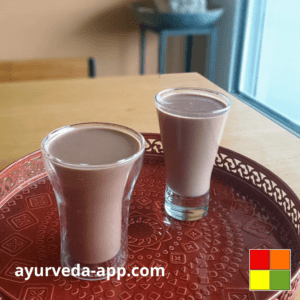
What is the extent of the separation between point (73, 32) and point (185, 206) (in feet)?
7.25

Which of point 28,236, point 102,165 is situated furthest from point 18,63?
point 102,165

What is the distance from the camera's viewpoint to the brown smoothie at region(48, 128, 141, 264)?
36 cm

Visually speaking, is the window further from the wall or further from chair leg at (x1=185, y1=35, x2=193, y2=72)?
the wall

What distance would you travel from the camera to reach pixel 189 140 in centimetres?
48

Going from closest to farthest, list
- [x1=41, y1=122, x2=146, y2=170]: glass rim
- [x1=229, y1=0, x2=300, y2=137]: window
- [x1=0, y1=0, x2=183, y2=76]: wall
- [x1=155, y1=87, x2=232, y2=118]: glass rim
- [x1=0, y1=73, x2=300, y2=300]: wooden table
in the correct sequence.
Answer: [x1=41, y1=122, x2=146, y2=170]: glass rim, [x1=155, y1=87, x2=232, y2=118]: glass rim, [x1=0, y1=73, x2=300, y2=300]: wooden table, [x1=229, y1=0, x2=300, y2=137]: window, [x1=0, y1=0, x2=183, y2=76]: wall

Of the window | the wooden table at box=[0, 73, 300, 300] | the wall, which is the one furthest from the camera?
the wall

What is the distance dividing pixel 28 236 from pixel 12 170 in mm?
133

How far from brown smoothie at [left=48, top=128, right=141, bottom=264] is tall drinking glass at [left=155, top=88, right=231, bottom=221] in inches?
3.4

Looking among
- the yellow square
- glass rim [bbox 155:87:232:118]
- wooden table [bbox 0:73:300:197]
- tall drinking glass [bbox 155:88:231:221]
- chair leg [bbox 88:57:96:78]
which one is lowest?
chair leg [bbox 88:57:96:78]

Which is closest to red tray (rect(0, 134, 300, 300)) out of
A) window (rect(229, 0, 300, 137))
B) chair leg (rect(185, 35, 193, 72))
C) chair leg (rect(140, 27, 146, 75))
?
window (rect(229, 0, 300, 137))

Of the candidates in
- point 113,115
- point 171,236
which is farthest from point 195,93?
point 113,115

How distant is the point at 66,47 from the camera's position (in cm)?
251

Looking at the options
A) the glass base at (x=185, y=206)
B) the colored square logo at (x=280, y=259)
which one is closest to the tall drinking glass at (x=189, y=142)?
the glass base at (x=185, y=206)

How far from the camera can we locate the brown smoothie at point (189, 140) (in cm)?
47
